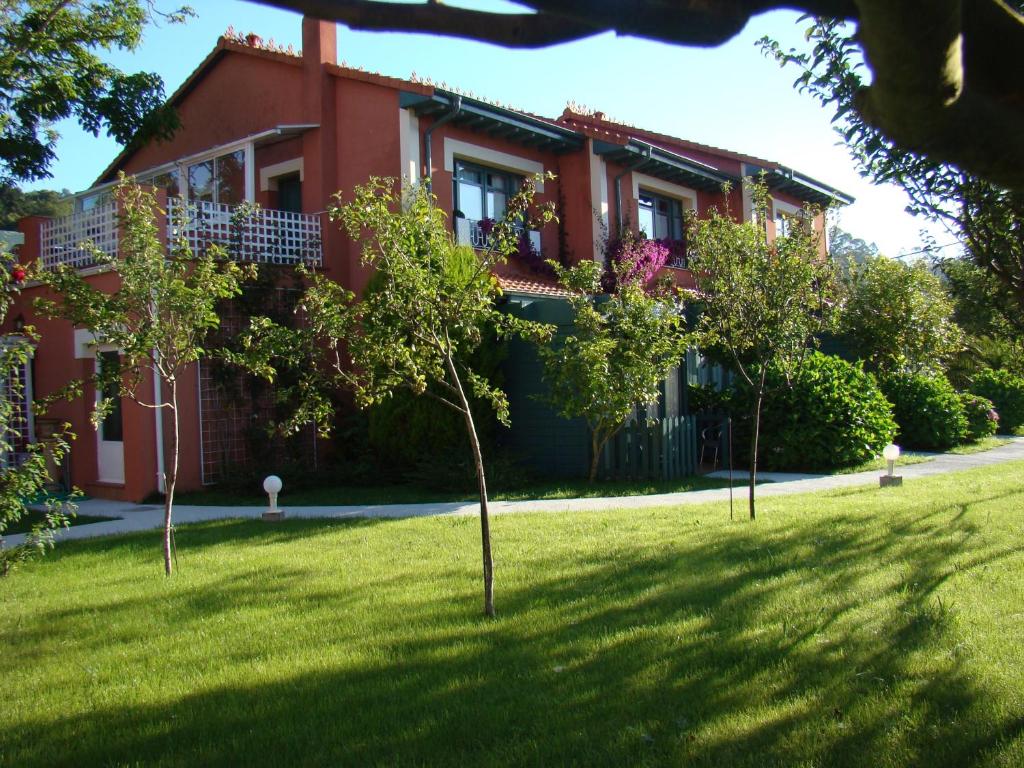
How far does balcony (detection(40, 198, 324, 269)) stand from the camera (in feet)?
46.0

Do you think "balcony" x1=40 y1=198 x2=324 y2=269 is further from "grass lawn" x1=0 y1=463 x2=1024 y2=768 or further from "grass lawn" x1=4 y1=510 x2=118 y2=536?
"grass lawn" x1=0 y1=463 x2=1024 y2=768

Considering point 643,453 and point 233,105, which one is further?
point 233,105

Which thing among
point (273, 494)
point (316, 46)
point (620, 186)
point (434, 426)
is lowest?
point (273, 494)

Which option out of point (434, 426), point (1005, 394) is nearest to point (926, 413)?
point (1005, 394)

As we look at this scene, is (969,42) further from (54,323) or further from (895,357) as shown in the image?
(895,357)

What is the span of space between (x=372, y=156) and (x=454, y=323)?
33.6 ft

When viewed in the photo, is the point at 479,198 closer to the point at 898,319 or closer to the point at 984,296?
the point at 898,319

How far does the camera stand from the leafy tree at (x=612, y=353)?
1275 cm

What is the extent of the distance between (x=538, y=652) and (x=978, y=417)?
17.7 metres

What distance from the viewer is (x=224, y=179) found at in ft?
54.1

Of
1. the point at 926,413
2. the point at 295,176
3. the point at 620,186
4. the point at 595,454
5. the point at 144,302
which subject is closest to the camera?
the point at 144,302

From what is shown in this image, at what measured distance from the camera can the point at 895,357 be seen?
1959cm

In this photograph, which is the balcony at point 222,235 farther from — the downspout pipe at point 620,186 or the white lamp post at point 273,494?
the downspout pipe at point 620,186

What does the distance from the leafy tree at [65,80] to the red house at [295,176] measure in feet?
3.60
